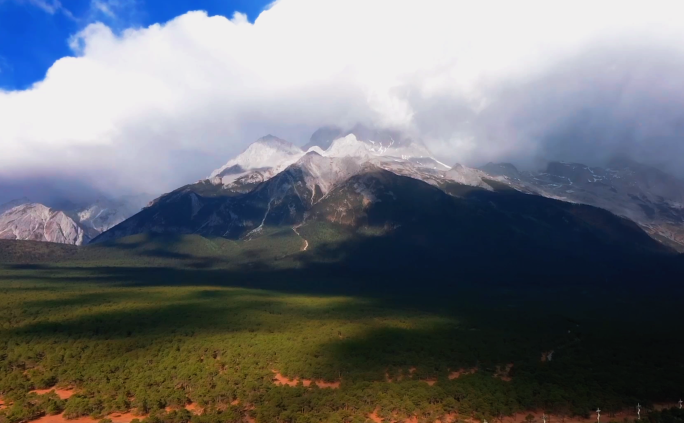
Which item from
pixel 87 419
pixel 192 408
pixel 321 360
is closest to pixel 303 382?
pixel 321 360

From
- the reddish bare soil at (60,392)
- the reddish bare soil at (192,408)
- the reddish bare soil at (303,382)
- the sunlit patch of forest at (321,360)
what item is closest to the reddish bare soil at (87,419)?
the sunlit patch of forest at (321,360)

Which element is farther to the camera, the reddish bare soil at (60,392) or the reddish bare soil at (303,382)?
the reddish bare soil at (303,382)

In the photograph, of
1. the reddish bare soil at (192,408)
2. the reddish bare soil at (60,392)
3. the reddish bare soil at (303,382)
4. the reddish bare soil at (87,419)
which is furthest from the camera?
the reddish bare soil at (303,382)

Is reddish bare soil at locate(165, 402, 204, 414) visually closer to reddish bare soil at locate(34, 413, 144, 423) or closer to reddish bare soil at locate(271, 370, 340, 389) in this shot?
reddish bare soil at locate(34, 413, 144, 423)

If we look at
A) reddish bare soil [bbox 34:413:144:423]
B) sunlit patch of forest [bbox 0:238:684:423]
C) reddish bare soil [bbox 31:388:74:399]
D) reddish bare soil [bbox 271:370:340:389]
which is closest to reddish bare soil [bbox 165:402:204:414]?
sunlit patch of forest [bbox 0:238:684:423]

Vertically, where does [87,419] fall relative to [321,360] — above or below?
below

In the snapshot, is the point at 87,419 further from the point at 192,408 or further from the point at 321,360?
the point at 321,360

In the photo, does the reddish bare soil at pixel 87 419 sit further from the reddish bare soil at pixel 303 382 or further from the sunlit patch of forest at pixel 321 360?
the reddish bare soil at pixel 303 382

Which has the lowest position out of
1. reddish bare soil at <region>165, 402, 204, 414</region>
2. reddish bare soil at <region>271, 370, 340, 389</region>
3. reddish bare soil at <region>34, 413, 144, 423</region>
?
reddish bare soil at <region>34, 413, 144, 423</region>
